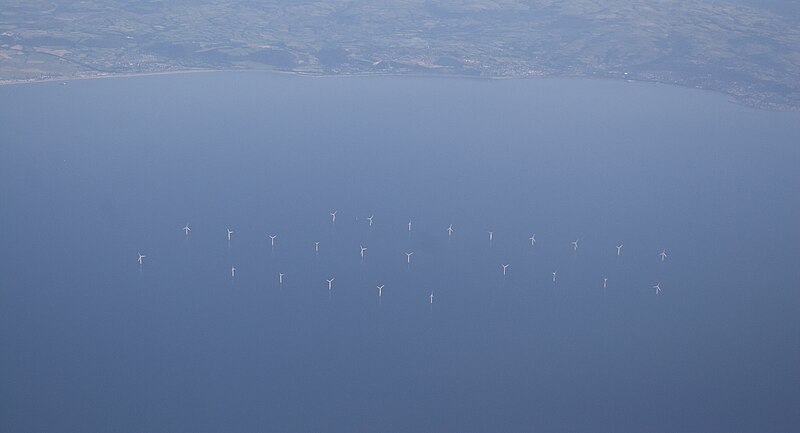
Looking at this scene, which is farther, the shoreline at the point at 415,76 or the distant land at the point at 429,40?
the distant land at the point at 429,40

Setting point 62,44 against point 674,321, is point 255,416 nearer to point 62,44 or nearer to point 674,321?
point 674,321

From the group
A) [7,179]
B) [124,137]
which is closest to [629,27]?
[124,137]

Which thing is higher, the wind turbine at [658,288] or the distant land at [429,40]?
the distant land at [429,40]

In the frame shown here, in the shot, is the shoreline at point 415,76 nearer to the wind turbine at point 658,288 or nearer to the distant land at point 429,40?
the distant land at point 429,40

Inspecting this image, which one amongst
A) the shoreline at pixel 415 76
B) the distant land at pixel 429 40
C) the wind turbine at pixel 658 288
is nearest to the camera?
the wind turbine at pixel 658 288

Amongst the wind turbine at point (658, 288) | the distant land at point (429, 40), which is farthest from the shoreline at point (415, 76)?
the wind turbine at point (658, 288)

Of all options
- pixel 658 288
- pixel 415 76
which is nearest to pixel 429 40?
pixel 415 76

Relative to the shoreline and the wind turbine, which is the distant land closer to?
the shoreline

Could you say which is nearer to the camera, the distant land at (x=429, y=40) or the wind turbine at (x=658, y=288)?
the wind turbine at (x=658, y=288)

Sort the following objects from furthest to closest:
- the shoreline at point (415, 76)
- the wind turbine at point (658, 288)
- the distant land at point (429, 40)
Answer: the distant land at point (429, 40), the shoreline at point (415, 76), the wind turbine at point (658, 288)
